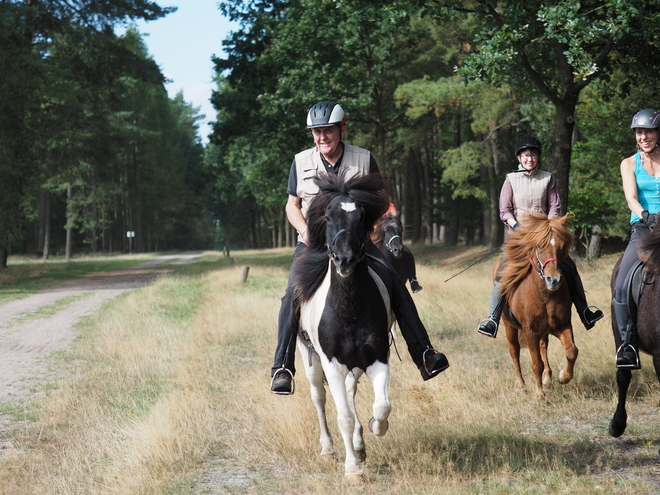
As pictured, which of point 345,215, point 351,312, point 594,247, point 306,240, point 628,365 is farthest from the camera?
point 594,247

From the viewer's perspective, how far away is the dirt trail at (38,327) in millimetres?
10102

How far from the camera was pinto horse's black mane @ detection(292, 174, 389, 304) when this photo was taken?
5.46 meters

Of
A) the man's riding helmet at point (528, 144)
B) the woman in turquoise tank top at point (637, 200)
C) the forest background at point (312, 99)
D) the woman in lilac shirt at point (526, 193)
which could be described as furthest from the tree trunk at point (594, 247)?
the woman in turquoise tank top at point (637, 200)

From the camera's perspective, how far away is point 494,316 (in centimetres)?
895

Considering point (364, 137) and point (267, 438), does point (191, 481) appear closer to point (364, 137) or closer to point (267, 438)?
point (267, 438)

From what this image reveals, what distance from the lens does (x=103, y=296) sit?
74.9 ft

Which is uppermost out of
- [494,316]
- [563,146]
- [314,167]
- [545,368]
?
[563,146]

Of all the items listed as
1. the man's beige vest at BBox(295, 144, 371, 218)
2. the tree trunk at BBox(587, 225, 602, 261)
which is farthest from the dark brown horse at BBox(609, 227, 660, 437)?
the tree trunk at BBox(587, 225, 602, 261)

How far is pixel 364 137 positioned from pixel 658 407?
95.6 feet

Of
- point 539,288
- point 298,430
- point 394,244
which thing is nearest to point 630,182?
point 539,288

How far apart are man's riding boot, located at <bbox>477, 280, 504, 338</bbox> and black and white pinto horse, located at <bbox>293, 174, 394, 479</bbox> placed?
343 centimetres

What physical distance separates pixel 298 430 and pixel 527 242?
3460mm

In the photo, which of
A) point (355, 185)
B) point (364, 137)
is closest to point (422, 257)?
point (364, 137)

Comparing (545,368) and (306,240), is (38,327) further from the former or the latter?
(306,240)
